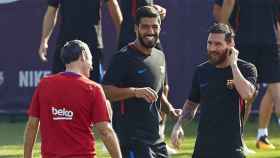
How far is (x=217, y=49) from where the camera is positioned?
7629 mm

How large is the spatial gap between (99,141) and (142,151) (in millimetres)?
3969

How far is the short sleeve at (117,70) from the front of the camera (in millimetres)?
7812

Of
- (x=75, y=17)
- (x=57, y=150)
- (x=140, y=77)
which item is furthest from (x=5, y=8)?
(x=57, y=150)

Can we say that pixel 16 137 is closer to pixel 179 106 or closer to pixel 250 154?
pixel 179 106

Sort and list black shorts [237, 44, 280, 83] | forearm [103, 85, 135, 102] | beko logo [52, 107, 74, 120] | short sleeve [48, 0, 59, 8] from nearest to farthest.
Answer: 1. beko logo [52, 107, 74, 120]
2. forearm [103, 85, 135, 102]
3. short sleeve [48, 0, 59, 8]
4. black shorts [237, 44, 280, 83]

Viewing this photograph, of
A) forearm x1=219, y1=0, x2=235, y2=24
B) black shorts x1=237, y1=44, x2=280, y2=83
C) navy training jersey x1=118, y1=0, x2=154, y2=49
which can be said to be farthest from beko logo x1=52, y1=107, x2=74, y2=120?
black shorts x1=237, y1=44, x2=280, y2=83

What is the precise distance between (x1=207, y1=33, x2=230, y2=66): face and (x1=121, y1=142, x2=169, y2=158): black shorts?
0.83 meters

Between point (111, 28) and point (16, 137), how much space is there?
2380 mm

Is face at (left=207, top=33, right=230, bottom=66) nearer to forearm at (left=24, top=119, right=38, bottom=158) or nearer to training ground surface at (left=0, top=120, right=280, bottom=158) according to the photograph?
forearm at (left=24, top=119, right=38, bottom=158)

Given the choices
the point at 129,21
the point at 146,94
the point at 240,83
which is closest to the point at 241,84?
the point at 240,83

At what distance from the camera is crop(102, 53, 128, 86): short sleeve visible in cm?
781

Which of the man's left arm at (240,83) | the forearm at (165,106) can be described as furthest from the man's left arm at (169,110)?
the man's left arm at (240,83)

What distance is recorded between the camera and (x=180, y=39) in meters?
14.3

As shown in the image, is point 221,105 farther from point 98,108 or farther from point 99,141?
point 99,141
